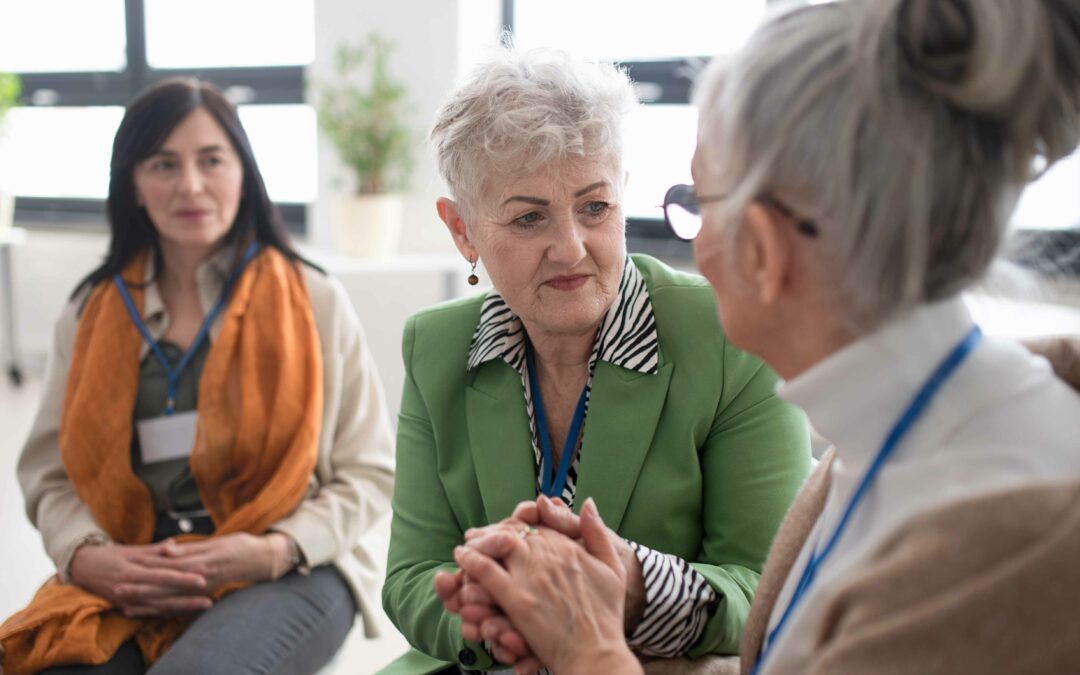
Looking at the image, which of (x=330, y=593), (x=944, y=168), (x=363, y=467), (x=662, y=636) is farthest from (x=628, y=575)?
(x=363, y=467)

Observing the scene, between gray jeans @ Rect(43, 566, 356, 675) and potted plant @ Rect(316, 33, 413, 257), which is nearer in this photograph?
gray jeans @ Rect(43, 566, 356, 675)

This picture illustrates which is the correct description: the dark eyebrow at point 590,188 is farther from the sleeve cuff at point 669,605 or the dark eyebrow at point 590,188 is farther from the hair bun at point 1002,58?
the hair bun at point 1002,58

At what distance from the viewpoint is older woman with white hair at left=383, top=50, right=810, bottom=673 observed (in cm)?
152

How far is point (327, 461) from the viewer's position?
2262mm

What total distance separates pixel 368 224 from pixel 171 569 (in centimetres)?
301

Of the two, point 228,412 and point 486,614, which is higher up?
point 486,614

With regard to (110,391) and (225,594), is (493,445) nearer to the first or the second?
(225,594)

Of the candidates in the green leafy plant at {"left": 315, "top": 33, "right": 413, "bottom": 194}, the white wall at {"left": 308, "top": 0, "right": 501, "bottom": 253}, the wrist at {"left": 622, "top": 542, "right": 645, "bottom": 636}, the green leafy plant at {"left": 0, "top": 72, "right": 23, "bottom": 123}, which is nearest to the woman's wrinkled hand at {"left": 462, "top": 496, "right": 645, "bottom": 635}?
the wrist at {"left": 622, "top": 542, "right": 645, "bottom": 636}

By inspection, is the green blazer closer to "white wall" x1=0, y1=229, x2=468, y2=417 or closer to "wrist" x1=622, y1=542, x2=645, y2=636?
"wrist" x1=622, y1=542, x2=645, y2=636

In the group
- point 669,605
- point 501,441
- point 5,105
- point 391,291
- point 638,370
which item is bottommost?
point 391,291

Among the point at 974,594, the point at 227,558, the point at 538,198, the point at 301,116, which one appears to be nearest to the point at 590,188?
the point at 538,198

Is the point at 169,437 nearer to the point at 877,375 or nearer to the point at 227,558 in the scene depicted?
the point at 227,558

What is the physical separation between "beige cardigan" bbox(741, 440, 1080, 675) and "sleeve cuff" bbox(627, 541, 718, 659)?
1.66 feet

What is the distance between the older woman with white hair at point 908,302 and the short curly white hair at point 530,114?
1.71ft
